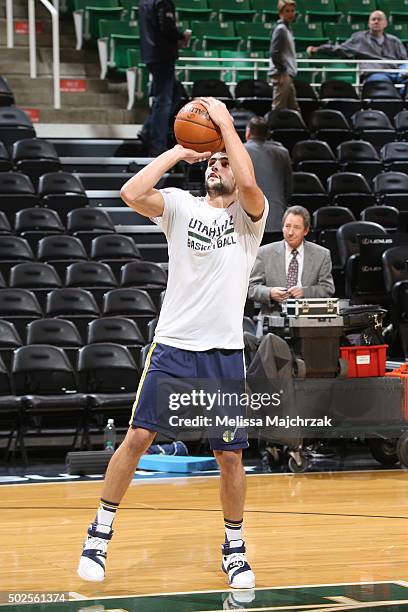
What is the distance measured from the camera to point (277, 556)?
18.6 feet

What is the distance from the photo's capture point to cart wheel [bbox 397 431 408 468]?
343 inches

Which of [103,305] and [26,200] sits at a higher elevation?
[26,200]

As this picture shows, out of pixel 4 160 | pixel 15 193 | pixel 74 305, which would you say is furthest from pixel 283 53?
pixel 74 305

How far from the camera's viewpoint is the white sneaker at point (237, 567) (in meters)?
4.96

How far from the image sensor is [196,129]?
4.99 m

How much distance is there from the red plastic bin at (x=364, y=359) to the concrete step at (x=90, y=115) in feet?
23.0

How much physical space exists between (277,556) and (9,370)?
4589 millimetres

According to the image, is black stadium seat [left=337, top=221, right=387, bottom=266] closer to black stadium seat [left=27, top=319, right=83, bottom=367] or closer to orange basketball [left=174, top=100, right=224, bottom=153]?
black stadium seat [left=27, top=319, right=83, bottom=367]

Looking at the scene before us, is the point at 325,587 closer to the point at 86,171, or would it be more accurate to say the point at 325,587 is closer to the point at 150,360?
the point at 150,360

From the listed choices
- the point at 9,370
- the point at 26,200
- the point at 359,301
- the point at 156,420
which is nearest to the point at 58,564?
the point at 156,420

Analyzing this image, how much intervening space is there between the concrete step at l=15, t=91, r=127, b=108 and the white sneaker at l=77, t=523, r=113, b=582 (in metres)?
10.4

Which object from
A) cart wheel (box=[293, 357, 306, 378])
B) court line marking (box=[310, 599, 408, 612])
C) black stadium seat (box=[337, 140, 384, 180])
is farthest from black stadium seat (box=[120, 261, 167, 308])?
court line marking (box=[310, 599, 408, 612])

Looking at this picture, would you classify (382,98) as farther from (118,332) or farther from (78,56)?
(118,332)

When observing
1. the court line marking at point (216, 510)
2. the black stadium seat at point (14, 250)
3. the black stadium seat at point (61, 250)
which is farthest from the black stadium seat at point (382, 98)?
the court line marking at point (216, 510)
